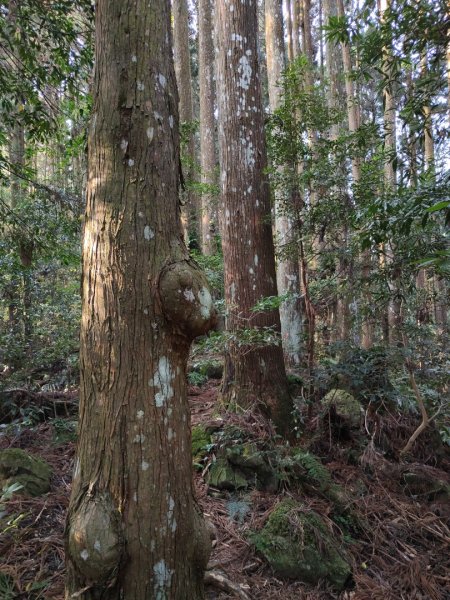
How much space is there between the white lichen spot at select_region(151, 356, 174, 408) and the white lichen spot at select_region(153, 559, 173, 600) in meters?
0.70

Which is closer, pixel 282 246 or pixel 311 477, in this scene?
pixel 311 477

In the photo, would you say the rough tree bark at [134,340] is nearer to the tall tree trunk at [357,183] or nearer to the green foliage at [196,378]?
the tall tree trunk at [357,183]

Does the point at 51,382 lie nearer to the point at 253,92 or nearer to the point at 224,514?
the point at 224,514

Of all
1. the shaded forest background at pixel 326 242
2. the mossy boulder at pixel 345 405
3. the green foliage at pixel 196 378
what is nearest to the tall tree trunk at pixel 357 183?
the shaded forest background at pixel 326 242

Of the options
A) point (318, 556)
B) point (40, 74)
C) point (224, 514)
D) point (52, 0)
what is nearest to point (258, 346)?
point (224, 514)

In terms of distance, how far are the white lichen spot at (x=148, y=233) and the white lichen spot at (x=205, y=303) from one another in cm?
35

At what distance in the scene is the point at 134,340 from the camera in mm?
1887

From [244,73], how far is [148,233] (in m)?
3.64

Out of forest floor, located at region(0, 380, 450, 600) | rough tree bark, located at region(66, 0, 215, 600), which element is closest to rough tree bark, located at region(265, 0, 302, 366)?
forest floor, located at region(0, 380, 450, 600)

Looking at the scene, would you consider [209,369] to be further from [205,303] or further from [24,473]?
[205,303]

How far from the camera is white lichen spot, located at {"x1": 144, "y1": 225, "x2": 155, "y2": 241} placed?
1.95 meters

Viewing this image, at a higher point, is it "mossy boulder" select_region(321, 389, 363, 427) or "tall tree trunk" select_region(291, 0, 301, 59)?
"tall tree trunk" select_region(291, 0, 301, 59)

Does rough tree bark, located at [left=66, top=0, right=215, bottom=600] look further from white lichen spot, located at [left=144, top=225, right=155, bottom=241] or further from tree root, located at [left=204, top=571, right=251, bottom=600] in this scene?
tree root, located at [left=204, top=571, right=251, bottom=600]

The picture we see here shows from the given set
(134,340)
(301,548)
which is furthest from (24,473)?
(301,548)
